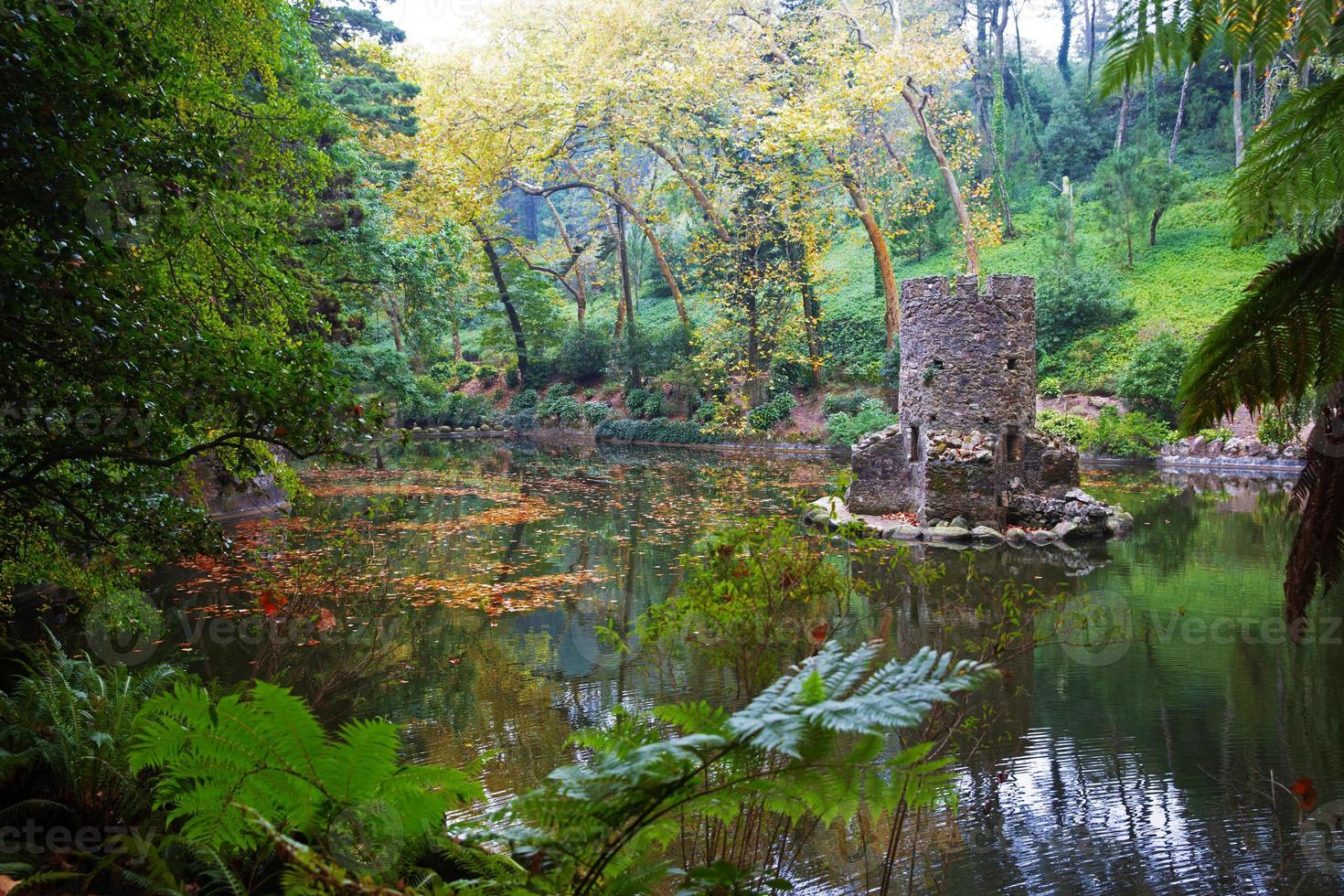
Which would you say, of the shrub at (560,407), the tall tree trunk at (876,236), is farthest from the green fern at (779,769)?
the shrub at (560,407)

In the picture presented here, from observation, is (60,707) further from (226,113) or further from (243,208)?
(226,113)

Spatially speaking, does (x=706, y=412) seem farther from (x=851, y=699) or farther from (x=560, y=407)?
(x=851, y=699)

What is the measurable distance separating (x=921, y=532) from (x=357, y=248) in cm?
981

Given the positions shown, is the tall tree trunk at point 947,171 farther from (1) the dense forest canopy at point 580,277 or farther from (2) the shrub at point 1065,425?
(2) the shrub at point 1065,425

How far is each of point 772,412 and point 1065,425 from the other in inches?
319

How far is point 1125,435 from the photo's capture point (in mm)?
23250

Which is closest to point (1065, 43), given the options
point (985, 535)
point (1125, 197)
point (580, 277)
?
point (1125, 197)

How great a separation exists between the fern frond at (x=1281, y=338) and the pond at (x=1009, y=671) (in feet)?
9.04

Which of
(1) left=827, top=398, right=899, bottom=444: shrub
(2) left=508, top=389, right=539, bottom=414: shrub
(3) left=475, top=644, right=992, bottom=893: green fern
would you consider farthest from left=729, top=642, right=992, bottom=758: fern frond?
(2) left=508, top=389, right=539, bottom=414: shrub

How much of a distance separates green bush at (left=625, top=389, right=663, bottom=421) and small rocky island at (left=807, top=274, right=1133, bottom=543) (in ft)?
55.3

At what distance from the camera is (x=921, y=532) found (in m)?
13.6

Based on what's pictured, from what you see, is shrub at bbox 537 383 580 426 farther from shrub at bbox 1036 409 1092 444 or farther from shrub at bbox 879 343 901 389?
shrub at bbox 1036 409 1092 444

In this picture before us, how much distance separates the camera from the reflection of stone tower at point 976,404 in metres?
13.9

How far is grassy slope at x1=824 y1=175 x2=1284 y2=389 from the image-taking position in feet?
88.4
